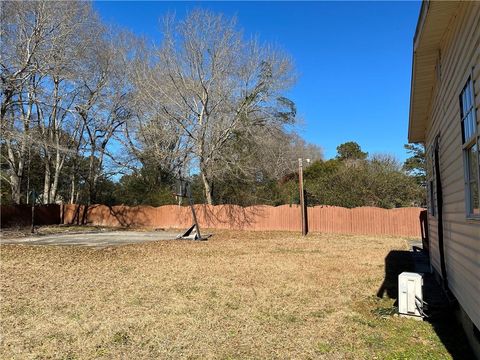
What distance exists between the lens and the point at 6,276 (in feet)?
28.0

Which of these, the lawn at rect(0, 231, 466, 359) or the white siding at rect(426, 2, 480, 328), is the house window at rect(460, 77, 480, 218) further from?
the lawn at rect(0, 231, 466, 359)

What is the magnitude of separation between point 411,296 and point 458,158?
191 cm

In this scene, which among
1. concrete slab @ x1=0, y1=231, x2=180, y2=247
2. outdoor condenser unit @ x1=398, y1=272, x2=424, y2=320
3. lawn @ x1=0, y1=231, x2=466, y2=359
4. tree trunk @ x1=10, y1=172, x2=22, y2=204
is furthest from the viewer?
tree trunk @ x1=10, y1=172, x2=22, y2=204

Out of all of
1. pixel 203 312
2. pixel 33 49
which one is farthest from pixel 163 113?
pixel 203 312

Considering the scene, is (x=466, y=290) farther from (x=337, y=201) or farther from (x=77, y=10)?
(x=77, y=10)

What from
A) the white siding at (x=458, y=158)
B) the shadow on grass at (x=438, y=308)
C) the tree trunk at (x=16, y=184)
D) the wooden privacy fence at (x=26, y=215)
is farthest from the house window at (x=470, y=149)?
the tree trunk at (x=16, y=184)

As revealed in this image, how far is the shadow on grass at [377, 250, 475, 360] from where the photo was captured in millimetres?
4453

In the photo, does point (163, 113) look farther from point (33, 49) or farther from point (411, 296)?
point (411, 296)

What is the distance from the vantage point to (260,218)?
24.4 meters

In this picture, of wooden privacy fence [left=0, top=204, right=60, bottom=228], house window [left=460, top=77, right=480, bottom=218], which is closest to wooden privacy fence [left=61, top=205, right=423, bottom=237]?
wooden privacy fence [left=0, top=204, right=60, bottom=228]

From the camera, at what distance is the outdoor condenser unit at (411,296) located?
212 inches

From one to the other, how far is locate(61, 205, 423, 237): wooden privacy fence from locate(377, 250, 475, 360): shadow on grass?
9.80 m

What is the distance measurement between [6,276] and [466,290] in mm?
8299

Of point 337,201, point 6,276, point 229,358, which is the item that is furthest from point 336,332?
point 337,201
